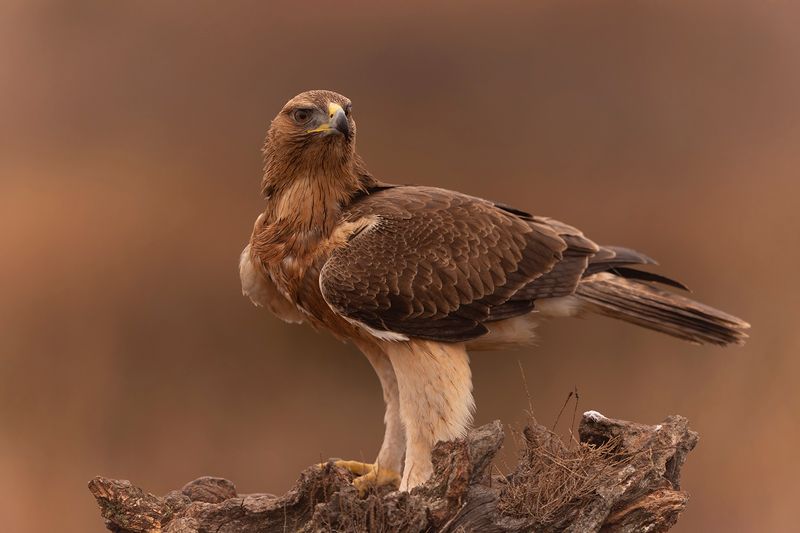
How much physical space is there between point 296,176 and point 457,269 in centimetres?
73

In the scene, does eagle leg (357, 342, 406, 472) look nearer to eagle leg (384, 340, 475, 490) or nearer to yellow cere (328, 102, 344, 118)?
eagle leg (384, 340, 475, 490)

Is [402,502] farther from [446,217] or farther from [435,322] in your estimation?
[446,217]

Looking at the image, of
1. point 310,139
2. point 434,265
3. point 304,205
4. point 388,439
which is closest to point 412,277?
point 434,265

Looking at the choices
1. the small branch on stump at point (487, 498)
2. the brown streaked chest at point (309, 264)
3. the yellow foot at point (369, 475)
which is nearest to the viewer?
the small branch on stump at point (487, 498)

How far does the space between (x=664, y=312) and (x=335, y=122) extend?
1.60 meters

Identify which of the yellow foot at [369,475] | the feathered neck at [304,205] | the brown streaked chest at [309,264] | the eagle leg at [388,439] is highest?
the feathered neck at [304,205]

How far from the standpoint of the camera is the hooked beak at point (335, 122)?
3.89 metres

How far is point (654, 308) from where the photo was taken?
173 inches

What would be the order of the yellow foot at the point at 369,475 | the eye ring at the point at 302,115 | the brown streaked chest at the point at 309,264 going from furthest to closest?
the yellow foot at the point at 369,475 → the brown streaked chest at the point at 309,264 → the eye ring at the point at 302,115

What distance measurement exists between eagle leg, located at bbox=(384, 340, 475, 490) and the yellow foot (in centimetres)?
27

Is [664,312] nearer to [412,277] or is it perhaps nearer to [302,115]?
[412,277]

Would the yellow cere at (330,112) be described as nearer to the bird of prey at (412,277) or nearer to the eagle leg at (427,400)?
the bird of prey at (412,277)

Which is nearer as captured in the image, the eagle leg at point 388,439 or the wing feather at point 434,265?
the wing feather at point 434,265

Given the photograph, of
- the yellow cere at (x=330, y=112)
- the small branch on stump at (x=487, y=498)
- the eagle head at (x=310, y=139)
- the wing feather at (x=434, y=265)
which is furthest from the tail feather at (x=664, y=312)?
the yellow cere at (x=330, y=112)
